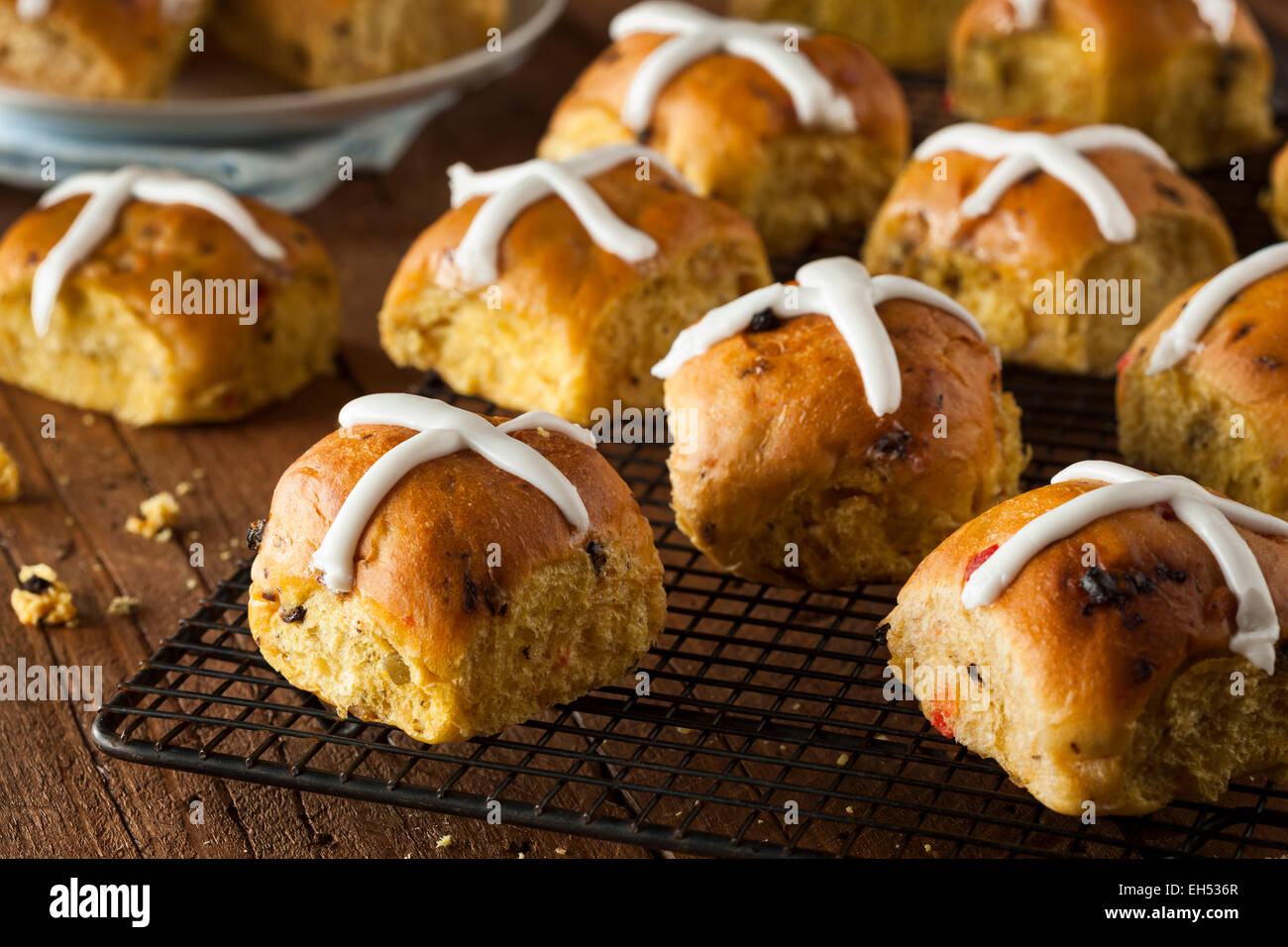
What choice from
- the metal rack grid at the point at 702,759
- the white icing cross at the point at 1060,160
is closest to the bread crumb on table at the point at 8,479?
the metal rack grid at the point at 702,759

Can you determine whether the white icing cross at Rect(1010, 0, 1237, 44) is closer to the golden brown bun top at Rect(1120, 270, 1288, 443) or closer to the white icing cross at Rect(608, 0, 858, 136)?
the white icing cross at Rect(608, 0, 858, 136)

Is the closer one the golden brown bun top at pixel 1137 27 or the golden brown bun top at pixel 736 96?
the golden brown bun top at pixel 736 96

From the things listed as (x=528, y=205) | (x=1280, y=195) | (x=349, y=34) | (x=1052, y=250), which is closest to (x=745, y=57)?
(x=528, y=205)

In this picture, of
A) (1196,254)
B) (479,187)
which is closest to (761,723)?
(479,187)

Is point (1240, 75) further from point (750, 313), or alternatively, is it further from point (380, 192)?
point (380, 192)

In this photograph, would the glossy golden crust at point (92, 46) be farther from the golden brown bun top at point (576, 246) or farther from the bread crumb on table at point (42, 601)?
the bread crumb on table at point (42, 601)

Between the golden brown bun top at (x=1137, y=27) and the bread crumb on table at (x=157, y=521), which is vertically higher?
the golden brown bun top at (x=1137, y=27)

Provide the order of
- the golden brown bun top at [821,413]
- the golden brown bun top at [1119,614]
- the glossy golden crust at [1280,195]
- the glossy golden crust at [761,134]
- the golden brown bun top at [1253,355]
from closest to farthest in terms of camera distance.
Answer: the golden brown bun top at [1119,614]
the golden brown bun top at [821,413]
the golden brown bun top at [1253,355]
the glossy golden crust at [761,134]
the glossy golden crust at [1280,195]

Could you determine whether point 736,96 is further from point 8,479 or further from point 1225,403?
point 8,479
